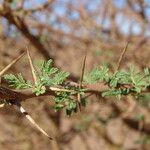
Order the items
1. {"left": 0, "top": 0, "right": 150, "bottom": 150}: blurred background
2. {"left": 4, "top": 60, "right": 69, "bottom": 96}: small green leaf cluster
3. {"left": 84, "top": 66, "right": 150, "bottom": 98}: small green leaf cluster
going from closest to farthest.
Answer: {"left": 4, "top": 60, "right": 69, "bottom": 96}: small green leaf cluster
{"left": 84, "top": 66, "right": 150, "bottom": 98}: small green leaf cluster
{"left": 0, "top": 0, "right": 150, "bottom": 150}: blurred background

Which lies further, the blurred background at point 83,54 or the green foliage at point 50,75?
the blurred background at point 83,54

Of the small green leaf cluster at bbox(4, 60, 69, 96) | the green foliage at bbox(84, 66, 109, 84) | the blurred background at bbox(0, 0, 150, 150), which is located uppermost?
the small green leaf cluster at bbox(4, 60, 69, 96)

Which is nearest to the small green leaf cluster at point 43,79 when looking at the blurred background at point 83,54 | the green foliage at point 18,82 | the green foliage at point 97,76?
the green foliage at point 18,82

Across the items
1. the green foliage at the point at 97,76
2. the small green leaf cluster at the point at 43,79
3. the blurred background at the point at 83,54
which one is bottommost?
the blurred background at the point at 83,54

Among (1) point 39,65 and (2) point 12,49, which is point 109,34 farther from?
(1) point 39,65

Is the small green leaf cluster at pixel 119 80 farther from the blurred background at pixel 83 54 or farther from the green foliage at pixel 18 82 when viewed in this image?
the blurred background at pixel 83 54

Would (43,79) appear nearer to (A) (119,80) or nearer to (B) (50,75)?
(B) (50,75)

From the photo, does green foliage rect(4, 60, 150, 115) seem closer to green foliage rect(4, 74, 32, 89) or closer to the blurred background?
green foliage rect(4, 74, 32, 89)

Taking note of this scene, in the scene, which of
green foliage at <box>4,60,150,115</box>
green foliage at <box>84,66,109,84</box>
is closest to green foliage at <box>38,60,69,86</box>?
green foliage at <box>4,60,150,115</box>

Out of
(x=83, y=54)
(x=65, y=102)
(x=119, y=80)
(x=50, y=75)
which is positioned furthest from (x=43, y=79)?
(x=83, y=54)

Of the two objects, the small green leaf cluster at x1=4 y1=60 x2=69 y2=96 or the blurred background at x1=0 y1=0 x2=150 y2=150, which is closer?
the small green leaf cluster at x1=4 y1=60 x2=69 y2=96
